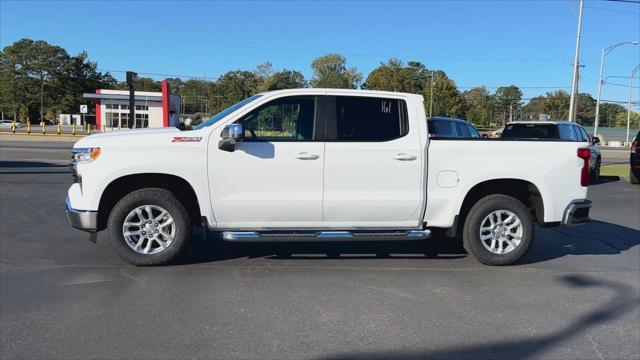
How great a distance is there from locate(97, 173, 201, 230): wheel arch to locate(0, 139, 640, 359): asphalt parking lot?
59 centimetres

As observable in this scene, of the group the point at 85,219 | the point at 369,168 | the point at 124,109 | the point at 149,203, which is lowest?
the point at 85,219

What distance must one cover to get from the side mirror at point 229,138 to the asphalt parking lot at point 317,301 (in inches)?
54.0

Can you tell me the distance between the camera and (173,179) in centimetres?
586

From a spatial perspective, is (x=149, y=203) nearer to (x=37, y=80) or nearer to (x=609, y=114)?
(x=37, y=80)

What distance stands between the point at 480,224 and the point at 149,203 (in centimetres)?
373

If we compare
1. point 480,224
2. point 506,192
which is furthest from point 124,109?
point 480,224

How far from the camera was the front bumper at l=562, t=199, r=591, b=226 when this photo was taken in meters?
6.22

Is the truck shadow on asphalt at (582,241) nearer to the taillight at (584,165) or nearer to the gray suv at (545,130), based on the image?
the taillight at (584,165)

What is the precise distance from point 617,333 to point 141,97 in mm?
66722

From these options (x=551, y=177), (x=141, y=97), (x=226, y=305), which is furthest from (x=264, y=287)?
(x=141, y=97)

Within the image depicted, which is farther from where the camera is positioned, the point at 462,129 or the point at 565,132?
the point at 462,129

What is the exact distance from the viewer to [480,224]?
6176mm

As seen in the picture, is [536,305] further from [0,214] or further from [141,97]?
[141,97]

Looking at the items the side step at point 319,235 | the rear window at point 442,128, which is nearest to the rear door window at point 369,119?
the side step at point 319,235
